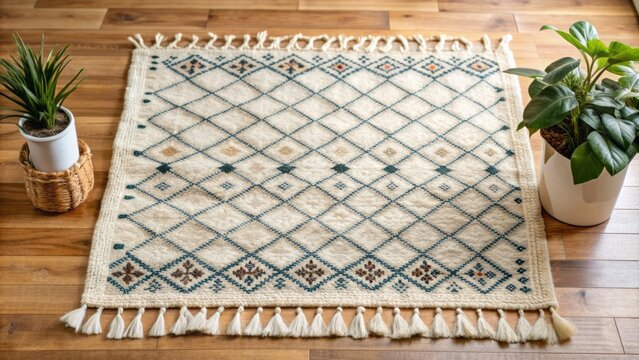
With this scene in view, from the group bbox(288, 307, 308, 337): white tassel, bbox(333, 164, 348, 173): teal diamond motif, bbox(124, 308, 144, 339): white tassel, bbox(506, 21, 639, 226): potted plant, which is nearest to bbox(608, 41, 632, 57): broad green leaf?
bbox(506, 21, 639, 226): potted plant

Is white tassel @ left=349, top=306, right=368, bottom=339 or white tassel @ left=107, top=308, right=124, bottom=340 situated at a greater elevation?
white tassel @ left=107, top=308, right=124, bottom=340

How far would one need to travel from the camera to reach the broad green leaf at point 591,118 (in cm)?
203

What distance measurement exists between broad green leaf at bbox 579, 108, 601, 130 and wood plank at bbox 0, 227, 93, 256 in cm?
137

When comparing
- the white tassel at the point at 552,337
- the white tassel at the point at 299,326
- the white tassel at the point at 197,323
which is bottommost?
the white tassel at the point at 552,337

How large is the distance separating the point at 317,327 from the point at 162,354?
0.39 metres

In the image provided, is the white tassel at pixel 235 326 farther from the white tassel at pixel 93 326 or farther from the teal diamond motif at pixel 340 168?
the teal diamond motif at pixel 340 168

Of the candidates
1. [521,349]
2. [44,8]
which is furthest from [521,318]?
[44,8]

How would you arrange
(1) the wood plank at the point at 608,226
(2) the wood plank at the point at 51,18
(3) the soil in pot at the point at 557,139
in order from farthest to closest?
(2) the wood plank at the point at 51,18
(1) the wood plank at the point at 608,226
(3) the soil in pot at the point at 557,139

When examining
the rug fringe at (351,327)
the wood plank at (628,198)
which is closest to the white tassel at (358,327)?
the rug fringe at (351,327)

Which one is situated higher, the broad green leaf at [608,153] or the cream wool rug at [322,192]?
the broad green leaf at [608,153]

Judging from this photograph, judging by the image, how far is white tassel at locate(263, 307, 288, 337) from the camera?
2.01 metres

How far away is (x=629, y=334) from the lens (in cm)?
202

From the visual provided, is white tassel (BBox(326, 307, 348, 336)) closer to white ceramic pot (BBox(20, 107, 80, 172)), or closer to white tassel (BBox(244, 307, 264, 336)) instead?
white tassel (BBox(244, 307, 264, 336))

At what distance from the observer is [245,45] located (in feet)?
9.66
